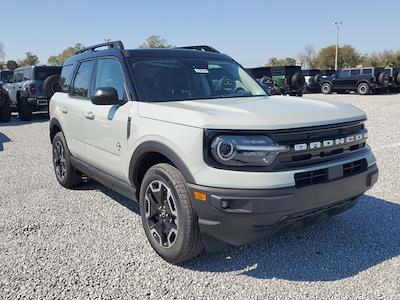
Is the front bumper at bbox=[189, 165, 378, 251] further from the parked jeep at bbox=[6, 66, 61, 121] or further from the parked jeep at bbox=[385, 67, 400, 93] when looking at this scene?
the parked jeep at bbox=[385, 67, 400, 93]

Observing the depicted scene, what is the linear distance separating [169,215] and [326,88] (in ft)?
84.1

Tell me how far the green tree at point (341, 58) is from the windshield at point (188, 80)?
7950 cm

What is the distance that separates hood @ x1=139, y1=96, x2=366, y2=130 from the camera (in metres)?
2.83

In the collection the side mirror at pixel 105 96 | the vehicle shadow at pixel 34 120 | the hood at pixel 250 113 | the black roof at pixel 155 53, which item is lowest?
the vehicle shadow at pixel 34 120

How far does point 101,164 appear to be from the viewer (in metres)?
4.30

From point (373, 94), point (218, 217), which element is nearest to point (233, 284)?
point (218, 217)

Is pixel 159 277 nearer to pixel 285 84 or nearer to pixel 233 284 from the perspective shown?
pixel 233 284

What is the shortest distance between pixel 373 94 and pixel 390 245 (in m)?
24.1

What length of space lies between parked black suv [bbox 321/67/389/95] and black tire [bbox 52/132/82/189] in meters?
23.0

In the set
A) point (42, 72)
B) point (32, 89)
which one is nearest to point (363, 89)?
point (42, 72)

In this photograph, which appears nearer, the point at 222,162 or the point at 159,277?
the point at 222,162

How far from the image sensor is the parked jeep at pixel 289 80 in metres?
21.9

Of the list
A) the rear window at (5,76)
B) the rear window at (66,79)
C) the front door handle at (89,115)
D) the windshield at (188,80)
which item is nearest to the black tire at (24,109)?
the rear window at (5,76)

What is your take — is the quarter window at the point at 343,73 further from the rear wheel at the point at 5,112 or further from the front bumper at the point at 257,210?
the front bumper at the point at 257,210
